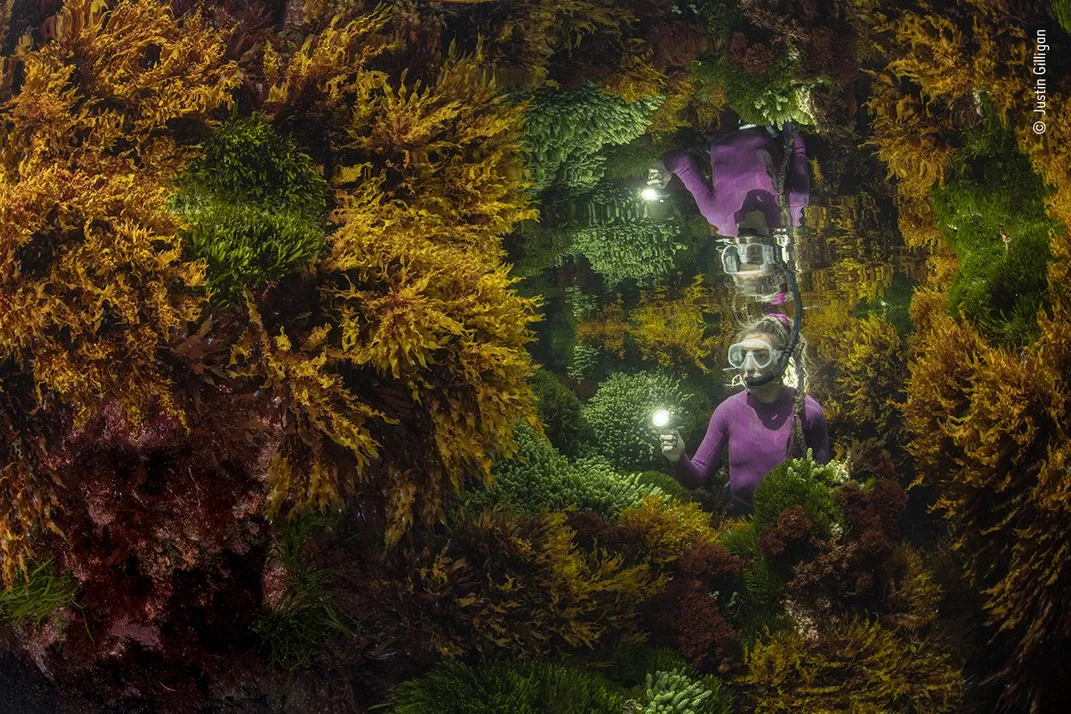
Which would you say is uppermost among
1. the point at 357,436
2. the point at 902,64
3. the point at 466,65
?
the point at 466,65

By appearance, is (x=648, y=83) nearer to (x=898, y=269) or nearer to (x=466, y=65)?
(x=466, y=65)

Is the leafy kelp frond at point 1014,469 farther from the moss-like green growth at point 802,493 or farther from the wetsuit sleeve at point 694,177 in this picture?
the wetsuit sleeve at point 694,177

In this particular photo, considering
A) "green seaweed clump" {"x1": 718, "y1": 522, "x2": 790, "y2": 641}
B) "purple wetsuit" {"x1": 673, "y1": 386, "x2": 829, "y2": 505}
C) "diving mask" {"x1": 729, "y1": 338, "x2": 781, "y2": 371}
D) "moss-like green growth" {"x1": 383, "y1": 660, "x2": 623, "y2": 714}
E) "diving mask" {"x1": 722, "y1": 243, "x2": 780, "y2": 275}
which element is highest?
"diving mask" {"x1": 722, "y1": 243, "x2": 780, "y2": 275}

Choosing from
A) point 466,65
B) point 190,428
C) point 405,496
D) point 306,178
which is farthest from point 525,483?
point 466,65

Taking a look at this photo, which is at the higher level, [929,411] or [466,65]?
[466,65]

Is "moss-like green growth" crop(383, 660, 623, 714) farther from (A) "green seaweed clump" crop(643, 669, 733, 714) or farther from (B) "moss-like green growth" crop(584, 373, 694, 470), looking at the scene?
(B) "moss-like green growth" crop(584, 373, 694, 470)

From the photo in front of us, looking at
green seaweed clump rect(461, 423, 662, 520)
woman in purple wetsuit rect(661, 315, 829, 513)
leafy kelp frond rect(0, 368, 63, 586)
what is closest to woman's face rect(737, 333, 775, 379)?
woman in purple wetsuit rect(661, 315, 829, 513)

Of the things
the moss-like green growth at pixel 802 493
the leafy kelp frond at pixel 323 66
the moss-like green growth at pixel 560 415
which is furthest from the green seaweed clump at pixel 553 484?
the leafy kelp frond at pixel 323 66
